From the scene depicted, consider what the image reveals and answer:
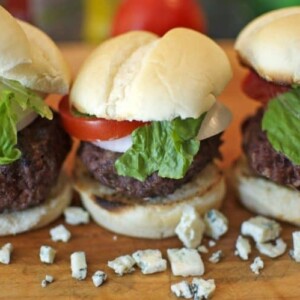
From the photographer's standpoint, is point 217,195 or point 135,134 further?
point 217,195

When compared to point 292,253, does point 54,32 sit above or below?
below

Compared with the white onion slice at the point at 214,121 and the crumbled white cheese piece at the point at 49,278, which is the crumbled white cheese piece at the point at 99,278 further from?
the white onion slice at the point at 214,121

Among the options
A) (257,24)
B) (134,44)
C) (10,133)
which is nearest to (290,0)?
(257,24)

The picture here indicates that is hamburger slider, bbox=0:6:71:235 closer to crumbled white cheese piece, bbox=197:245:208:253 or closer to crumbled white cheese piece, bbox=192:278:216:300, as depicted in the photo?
crumbled white cheese piece, bbox=197:245:208:253

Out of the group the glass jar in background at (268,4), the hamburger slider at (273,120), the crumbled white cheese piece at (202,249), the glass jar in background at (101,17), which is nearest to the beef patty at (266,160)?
the hamburger slider at (273,120)

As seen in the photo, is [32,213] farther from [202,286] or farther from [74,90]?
[202,286]

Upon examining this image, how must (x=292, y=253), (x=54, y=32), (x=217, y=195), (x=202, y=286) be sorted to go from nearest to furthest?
(x=202, y=286), (x=292, y=253), (x=217, y=195), (x=54, y=32)
